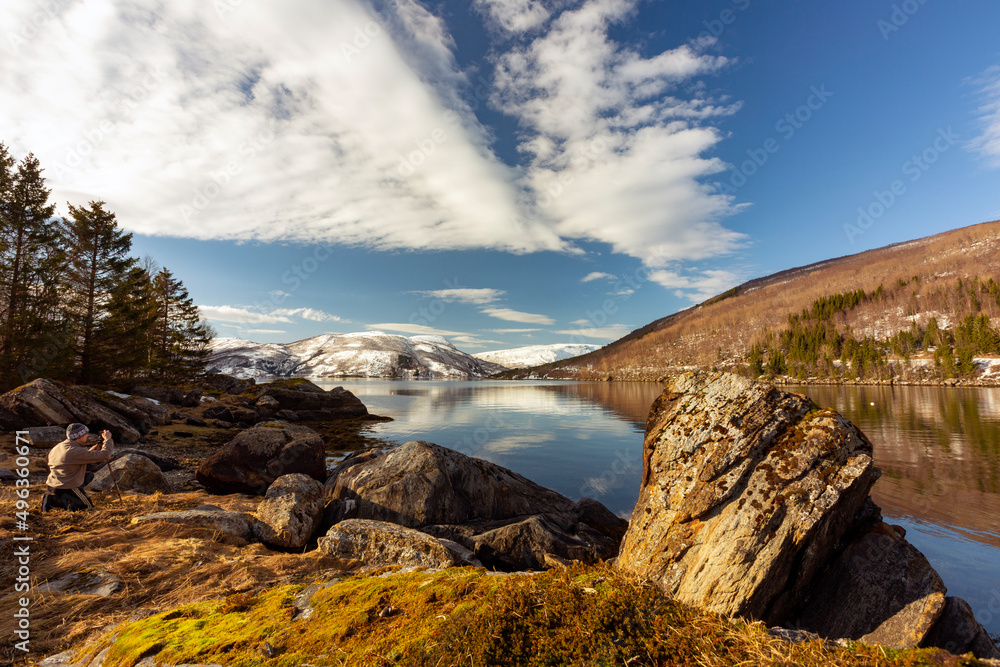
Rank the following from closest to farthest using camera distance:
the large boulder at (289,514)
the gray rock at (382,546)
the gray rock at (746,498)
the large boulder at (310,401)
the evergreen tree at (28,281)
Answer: the gray rock at (746,498)
the gray rock at (382,546)
the large boulder at (289,514)
the evergreen tree at (28,281)
the large boulder at (310,401)

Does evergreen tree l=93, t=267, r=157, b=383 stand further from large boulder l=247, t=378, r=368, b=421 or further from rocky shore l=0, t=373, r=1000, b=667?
rocky shore l=0, t=373, r=1000, b=667

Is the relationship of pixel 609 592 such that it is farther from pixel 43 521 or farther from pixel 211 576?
pixel 43 521

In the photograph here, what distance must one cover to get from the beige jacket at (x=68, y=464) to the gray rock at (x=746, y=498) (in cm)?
1351

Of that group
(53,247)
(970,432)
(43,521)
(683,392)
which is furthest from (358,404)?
(970,432)

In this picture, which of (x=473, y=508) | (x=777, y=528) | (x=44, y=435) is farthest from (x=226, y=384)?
(x=777, y=528)

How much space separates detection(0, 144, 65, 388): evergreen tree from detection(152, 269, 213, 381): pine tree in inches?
942

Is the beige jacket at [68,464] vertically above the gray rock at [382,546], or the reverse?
the beige jacket at [68,464]

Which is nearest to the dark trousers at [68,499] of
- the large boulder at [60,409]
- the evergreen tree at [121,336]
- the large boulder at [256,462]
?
the large boulder at [256,462]

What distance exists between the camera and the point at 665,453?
287 inches

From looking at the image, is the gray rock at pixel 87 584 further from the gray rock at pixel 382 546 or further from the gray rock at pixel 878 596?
the gray rock at pixel 878 596

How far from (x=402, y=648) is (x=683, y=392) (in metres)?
6.64

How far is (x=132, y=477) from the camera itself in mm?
13203

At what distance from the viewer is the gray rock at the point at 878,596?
6.00 m

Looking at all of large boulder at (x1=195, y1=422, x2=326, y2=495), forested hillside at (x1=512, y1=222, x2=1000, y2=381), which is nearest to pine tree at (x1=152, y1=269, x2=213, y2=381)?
large boulder at (x1=195, y1=422, x2=326, y2=495)
